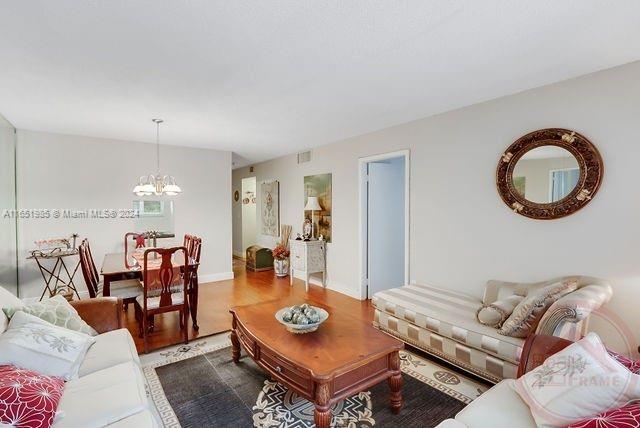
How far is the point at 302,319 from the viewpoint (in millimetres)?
2195

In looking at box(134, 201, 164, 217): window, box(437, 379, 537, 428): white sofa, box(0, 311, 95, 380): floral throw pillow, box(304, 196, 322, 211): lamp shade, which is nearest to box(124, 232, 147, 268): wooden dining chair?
box(134, 201, 164, 217): window

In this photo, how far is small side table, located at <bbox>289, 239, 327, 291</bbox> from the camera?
5.09 metres

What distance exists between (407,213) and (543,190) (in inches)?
58.5

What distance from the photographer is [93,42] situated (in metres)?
1.94

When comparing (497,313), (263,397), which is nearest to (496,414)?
(497,313)

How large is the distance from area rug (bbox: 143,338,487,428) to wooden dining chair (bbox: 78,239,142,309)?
88cm

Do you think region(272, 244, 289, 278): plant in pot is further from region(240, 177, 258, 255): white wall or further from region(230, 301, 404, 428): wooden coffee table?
region(230, 301, 404, 428): wooden coffee table

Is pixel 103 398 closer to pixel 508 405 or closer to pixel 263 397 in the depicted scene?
pixel 263 397

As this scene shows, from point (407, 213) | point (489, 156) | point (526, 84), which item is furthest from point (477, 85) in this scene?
point (407, 213)

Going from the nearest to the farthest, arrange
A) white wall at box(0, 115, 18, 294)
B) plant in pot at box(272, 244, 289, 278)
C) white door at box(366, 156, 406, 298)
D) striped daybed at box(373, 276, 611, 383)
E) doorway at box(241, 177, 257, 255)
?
1. striped daybed at box(373, 276, 611, 383)
2. white wall at box(0, 115, 18, 294)
3. white door at box(366, 156, 406, 298)
4. plant in pot at box(272, 244, 289, 278)
5. doorway at box(241, 177, 257, 255)

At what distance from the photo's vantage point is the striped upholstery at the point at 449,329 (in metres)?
2.25

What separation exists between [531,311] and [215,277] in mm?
4832

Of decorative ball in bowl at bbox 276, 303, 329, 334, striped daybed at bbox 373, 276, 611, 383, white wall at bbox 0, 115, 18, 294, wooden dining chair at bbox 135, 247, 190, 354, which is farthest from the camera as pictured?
white wall at bbox 0, 115, 18, 294

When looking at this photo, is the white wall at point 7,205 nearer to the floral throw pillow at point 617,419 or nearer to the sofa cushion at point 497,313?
the sofa cushion at point 497,313
